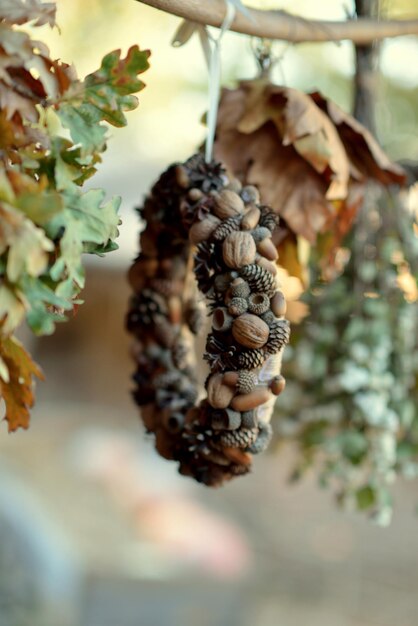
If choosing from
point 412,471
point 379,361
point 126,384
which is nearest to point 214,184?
point 379,361

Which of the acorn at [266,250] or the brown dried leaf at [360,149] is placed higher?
the acorn at [266,250]

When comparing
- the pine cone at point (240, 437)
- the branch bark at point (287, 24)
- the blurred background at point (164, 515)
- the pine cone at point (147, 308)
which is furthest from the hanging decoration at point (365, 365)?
the blurred background at point (164, 515)

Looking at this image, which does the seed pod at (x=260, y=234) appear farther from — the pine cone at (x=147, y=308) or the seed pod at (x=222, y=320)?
the pine cone at (x=147, y=308)

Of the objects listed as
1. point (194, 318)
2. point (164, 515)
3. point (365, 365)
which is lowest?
point (164, 515)

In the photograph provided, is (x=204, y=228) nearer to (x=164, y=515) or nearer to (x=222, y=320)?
(x=222, y=320)

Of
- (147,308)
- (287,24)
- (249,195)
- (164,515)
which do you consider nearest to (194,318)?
(147,308)

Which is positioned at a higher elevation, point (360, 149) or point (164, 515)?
point (360, 149)
